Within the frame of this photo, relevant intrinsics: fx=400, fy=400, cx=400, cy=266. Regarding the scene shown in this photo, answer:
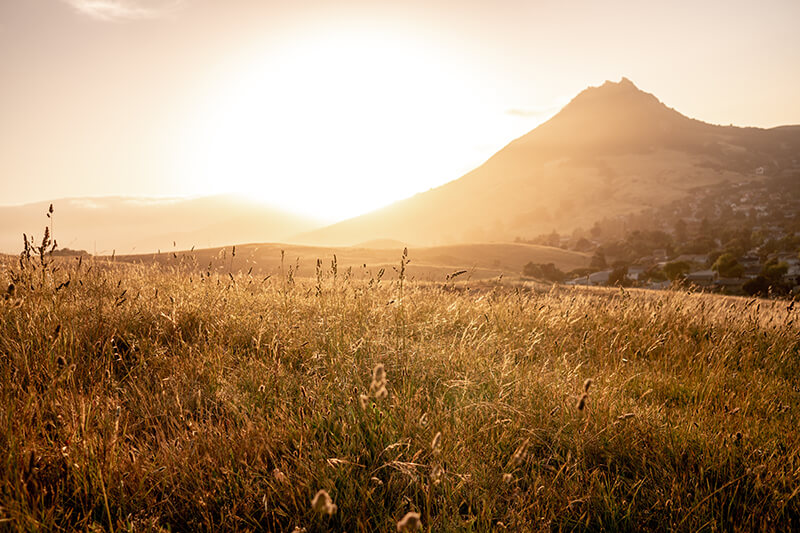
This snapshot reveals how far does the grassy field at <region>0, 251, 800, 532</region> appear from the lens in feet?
6.51

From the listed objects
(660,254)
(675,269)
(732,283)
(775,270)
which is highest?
(660,254)

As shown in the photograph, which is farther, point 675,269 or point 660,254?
point 660,254

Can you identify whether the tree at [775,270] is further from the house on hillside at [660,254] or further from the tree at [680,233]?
the tree at [680,233]

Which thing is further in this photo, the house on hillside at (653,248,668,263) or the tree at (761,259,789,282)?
the house on hillside at (653,248,668,263)

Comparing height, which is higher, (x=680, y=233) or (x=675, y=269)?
(x=680, y=233)

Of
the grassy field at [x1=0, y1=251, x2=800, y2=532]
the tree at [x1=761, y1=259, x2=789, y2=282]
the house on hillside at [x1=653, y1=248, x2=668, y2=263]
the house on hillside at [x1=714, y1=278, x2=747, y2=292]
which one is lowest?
the house on hillside at [x1=714, y1=278, x2=747, y2=292]

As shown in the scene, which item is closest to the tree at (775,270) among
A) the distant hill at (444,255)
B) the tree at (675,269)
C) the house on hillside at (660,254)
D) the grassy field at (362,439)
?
the tree at (675,269)

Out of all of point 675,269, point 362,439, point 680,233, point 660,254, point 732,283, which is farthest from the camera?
point 680,233

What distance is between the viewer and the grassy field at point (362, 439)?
199 centimetres

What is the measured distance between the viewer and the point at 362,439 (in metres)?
2.33

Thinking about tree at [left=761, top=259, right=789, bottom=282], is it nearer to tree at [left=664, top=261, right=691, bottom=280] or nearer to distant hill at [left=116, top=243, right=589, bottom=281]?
tree at [left=664, top=261, right=691, bottom=280]

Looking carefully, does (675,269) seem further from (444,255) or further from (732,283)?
(444,255)

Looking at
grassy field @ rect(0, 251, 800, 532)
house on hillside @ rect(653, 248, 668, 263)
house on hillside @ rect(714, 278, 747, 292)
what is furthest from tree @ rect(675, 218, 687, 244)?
grassy field @ rect(0, 251, 800, 532)

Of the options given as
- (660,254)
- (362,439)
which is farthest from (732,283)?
(362,439)
